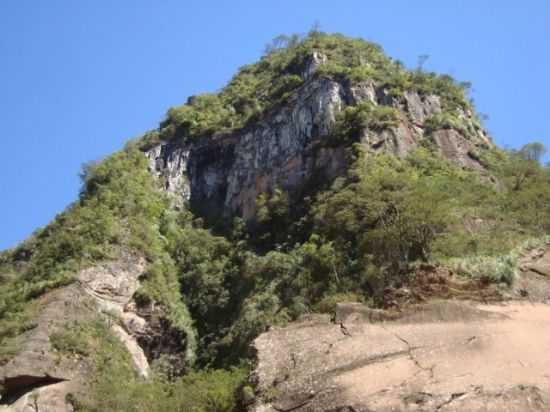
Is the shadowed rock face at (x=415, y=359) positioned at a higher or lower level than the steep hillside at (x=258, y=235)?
lower

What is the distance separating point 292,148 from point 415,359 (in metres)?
26.4

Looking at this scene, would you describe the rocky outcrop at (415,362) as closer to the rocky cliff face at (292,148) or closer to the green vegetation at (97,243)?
the green vegetation at (97,243)

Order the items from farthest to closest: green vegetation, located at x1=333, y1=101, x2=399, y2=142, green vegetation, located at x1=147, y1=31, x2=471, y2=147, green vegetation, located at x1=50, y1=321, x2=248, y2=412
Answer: green vegetation, located at x1=147, y1=31, x2=471, y2=147 → green vegetation, located at x1=333, y1=101, x2=399, y2=142 → green vegetation, located at x1=50, y1=321, x2=248, y2=412

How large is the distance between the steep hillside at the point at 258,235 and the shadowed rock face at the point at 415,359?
16.5 inches

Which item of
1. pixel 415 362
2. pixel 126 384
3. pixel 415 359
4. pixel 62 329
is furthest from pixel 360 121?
pixel 415 362

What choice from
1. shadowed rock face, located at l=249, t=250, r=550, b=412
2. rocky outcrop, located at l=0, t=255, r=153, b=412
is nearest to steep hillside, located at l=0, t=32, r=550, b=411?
rocky outcrop, located at l=0, t=255, r=153, b=412

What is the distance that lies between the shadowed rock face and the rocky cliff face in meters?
18.9

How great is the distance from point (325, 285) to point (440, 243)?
488cm

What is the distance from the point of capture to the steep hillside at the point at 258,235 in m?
23.7

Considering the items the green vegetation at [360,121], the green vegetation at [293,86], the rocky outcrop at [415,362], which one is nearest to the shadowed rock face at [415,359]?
the rocky outcrop at [415,362]

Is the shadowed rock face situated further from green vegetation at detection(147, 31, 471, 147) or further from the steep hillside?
green vegetation at detection(147, 31, 471, 147)

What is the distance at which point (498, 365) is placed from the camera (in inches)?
647

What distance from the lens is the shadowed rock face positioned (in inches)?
617

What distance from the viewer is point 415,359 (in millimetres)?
17531
